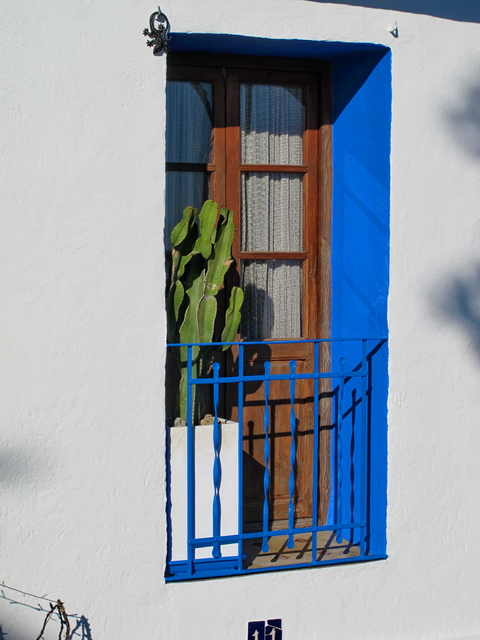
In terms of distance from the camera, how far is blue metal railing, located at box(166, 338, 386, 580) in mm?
3396

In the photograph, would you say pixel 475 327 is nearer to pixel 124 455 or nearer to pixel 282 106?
pixel 282 106

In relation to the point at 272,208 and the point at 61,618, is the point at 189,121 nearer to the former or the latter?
the point at 272,208

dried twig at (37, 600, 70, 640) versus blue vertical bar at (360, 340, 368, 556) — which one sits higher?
blue vertical bar at (360, 340, 368, 556)

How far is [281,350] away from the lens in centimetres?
407

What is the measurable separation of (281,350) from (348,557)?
1071 millimetres

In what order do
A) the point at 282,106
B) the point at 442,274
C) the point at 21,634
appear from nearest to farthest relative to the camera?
the point at 21,634 → the point at 442,274 → the point at 282,106

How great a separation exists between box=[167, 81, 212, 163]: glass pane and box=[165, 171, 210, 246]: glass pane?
3.0 inches

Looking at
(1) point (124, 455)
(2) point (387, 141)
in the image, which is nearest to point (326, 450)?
(1) point (124, 455)

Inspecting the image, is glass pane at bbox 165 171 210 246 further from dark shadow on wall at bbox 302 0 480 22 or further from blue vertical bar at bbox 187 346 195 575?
dark shadow on wall at bbox 302 0 480 22

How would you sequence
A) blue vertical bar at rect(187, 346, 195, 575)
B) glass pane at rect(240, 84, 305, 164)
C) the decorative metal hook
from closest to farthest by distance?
1. the decorative metal hook
2. blue vertical bar at rect(187, 346, 195, 575)
3. glass pane at rect(240, 84, 305, 164)

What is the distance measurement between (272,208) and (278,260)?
27cm

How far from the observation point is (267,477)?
354cm

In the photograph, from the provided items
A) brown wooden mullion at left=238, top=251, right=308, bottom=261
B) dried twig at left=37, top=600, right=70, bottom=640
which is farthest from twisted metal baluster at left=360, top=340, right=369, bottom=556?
dried twig at left=37, top=600, right=70, bottom=640

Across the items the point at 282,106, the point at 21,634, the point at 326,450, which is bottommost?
the point at 21,634
